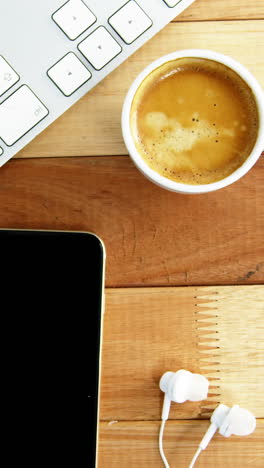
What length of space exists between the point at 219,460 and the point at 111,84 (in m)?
0.38

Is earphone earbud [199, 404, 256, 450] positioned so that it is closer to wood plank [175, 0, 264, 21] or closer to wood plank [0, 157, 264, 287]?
wood plank [0, 157, 264, 287]

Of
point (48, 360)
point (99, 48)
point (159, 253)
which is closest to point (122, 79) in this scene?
point (99, 48)

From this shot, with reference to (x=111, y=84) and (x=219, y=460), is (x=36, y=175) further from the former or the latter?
(x=219, y=460)

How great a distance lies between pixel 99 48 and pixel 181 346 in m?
0.29

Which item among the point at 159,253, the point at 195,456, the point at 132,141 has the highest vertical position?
the point at 132,141

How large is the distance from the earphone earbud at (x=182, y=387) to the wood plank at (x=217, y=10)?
342mm

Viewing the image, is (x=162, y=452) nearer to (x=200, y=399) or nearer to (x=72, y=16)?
(x=200, y=399)

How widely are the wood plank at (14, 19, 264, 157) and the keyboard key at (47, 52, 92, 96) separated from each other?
3 cm

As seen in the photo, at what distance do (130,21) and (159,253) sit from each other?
0.71 ft

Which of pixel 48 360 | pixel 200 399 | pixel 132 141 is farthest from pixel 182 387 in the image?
pixel 132 141

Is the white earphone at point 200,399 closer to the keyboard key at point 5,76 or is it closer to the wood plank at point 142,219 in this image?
the wood plank at point 142,219

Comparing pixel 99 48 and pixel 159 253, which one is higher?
pixel 99 48

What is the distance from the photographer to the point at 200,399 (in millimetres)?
477

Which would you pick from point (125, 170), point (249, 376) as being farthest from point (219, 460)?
point (125, 170)
